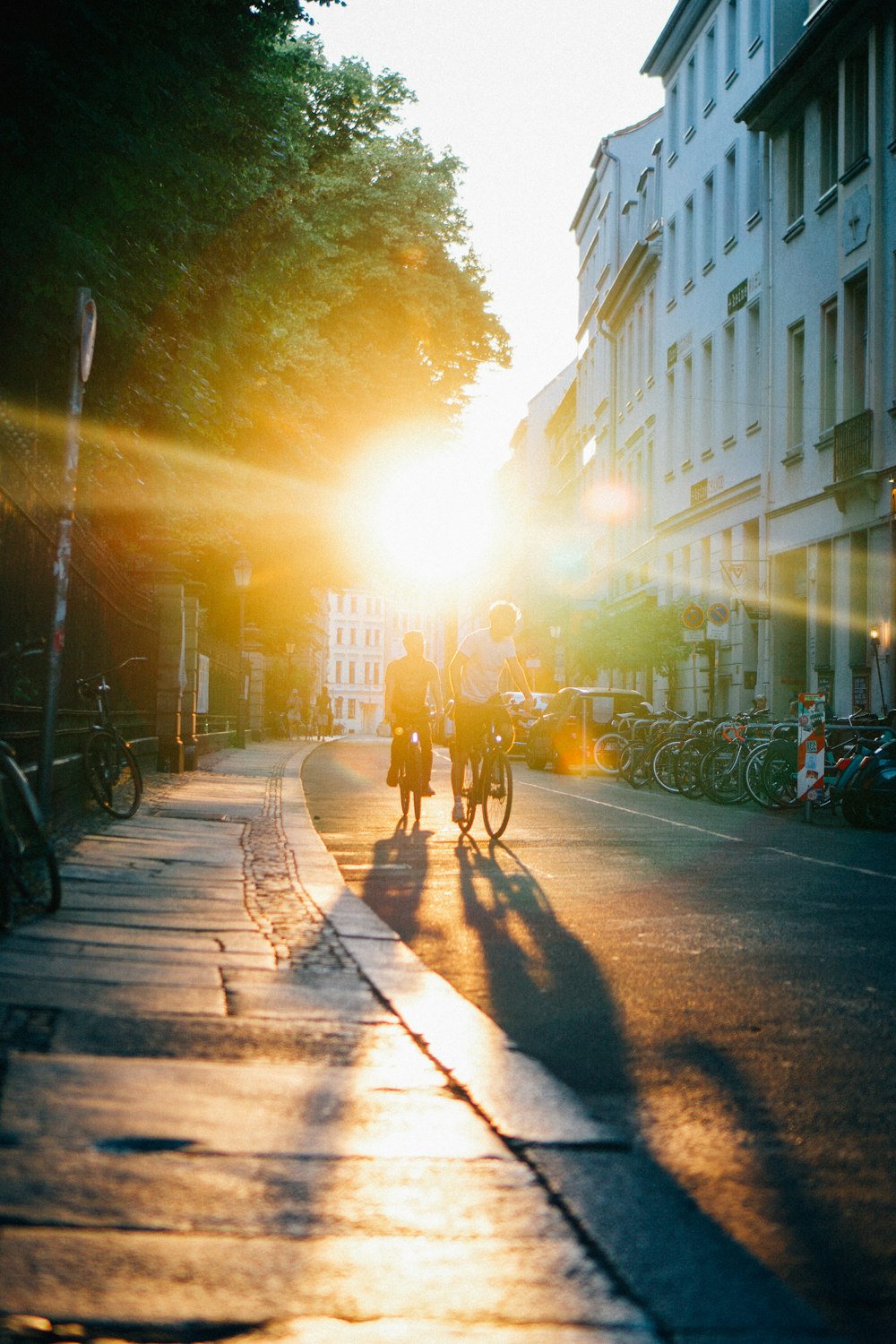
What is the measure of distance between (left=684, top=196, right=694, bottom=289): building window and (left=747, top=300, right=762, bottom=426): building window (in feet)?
19.6

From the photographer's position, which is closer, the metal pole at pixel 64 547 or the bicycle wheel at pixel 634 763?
the metal pole at pixel 64 547

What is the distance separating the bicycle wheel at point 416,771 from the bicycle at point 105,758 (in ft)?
7.57

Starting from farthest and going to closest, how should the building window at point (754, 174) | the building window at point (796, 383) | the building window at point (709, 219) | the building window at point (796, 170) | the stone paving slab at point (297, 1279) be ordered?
1. the building window at point (709, 219)
2. the building window at point (754, 174)
3. the building window at point (796, 170)
4. the building window at point (796, 383)
5. the stone paving slab at point (297, 1279)

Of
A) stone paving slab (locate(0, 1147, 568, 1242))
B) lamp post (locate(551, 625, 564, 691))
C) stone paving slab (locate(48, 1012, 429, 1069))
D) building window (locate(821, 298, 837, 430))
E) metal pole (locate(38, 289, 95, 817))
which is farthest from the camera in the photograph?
lamp post (locate(551, 625, 564, 691))

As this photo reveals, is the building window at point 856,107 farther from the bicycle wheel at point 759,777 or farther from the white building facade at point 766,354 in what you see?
the bicycle wheel at point 759,777

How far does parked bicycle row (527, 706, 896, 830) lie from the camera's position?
15148mm

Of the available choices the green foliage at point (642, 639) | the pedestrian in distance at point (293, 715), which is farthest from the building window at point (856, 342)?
the pedestrian in distance at point (293, 715)

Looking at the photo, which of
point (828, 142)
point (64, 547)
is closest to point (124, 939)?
point (64, 547)

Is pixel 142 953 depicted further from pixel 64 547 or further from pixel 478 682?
pixel 478 682

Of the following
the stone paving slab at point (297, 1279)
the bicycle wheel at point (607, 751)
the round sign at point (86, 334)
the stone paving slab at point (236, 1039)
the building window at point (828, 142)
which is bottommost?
the stone paving slab at point (297, 1279)

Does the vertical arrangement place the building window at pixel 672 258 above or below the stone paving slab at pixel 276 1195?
above

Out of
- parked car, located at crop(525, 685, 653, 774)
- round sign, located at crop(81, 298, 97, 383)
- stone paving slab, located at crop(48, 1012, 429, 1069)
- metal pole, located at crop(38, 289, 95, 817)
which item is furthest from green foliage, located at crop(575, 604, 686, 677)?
stone paving slab, located at crop(48, 1012, 429, 1069)

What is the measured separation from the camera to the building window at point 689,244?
39281 millimetres

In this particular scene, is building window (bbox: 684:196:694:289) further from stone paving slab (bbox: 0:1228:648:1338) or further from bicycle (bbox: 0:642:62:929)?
stone paving slab (bbox: 0:1228:648:1338)
